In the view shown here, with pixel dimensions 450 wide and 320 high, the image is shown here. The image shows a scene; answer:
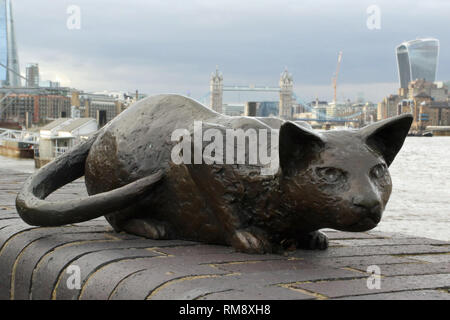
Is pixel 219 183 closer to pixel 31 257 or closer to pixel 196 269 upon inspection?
pixel 196 269

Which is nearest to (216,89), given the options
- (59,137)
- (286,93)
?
(286,93)

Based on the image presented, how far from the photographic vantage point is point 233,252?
12.2 feet

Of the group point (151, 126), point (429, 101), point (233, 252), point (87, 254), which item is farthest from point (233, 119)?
point (429, 101)

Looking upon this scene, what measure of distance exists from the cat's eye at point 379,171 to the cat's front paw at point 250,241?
80 centimetres

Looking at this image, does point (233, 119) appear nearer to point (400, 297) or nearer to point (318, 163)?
point (318, 163)

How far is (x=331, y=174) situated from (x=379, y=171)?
29cm

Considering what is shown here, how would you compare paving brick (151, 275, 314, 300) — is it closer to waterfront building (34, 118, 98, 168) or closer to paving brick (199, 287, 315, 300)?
paving brick (199, 287, 315, 300)

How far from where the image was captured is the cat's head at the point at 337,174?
325cm

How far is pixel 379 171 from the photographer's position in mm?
3416

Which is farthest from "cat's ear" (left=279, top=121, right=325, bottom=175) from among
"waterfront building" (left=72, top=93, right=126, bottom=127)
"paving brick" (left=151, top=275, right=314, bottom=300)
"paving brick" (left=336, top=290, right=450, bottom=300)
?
"waterfront building" (left=72, top=93, right=126, bottom=127)

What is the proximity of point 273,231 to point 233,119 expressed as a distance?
82 centimetres

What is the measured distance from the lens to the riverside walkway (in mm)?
2828

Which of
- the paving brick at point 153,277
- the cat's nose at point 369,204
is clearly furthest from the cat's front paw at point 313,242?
the paving brick at point 153,277

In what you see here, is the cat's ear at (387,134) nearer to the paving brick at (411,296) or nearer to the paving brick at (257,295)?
the paving brick at (411,296)
